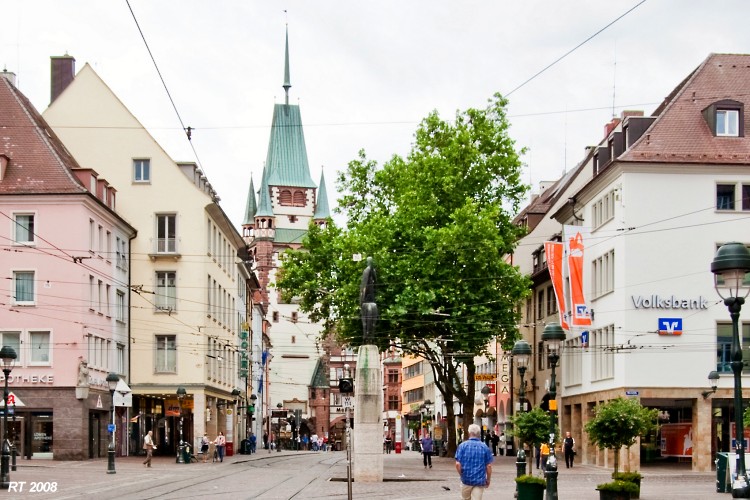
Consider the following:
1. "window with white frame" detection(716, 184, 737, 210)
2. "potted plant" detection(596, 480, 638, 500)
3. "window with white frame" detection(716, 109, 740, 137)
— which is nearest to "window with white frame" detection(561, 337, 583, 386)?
"window with white frame" detection(716, 184, 737, 210)

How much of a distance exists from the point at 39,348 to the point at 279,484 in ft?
63.8

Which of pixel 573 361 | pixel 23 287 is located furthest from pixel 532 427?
pixel 23 287

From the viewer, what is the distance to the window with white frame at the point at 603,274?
50531 millimetres

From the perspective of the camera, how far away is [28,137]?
5469 cm

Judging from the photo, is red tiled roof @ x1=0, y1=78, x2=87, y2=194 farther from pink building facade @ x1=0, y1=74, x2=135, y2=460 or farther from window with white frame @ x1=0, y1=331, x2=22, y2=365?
window with white frame @ x1=0, y1=331, x2=22, y2=365

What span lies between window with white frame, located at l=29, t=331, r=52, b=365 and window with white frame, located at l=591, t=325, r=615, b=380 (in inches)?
907

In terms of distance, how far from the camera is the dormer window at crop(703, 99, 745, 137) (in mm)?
48531

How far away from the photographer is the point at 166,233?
63.0 m

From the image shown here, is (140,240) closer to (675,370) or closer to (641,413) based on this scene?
(675,370)

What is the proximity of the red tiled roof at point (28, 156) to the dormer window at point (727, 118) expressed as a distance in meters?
26.0

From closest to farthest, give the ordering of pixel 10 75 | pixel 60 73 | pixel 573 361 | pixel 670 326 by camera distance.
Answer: pixel 670 326 → pixel 573 361 → pixel 10 75 → pixel 60 73

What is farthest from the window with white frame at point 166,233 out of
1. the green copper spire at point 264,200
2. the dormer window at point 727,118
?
the green copper spire at point 264,200

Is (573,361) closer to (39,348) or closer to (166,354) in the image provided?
(166,354)

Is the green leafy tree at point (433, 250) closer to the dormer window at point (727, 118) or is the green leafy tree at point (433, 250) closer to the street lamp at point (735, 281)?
the dormer window at point (727, 118)
